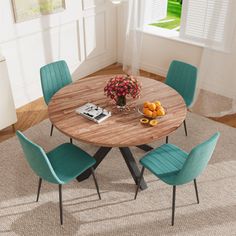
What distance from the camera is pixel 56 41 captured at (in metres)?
4.43

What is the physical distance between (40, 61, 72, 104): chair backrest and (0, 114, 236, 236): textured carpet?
2.42 feet

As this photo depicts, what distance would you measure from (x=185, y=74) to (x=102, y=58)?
2156 mm

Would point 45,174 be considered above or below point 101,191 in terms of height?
above

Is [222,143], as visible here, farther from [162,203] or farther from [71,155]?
[71,155]

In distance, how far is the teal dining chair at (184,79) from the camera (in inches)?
135

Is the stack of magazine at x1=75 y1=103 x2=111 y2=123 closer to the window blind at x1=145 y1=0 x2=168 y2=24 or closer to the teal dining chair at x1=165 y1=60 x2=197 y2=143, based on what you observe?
the teal dining chair at x1=165 y1=60 x2=197 y2=143

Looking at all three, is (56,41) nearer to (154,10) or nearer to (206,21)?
(154,10)

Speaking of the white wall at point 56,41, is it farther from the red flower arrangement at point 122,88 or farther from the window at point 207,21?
the red flower arrangement at point 122,88

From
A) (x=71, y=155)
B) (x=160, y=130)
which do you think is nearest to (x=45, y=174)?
(x=71, y=155)

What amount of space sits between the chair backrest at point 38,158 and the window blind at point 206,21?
272cm

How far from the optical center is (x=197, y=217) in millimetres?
2756

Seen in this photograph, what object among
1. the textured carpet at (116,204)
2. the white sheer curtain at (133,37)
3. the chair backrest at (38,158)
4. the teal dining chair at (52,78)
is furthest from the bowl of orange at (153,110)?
the white sheer curtain at (133,37)

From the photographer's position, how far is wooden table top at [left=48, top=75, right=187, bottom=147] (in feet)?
8.20

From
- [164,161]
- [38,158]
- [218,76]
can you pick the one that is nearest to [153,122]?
[164,161]
